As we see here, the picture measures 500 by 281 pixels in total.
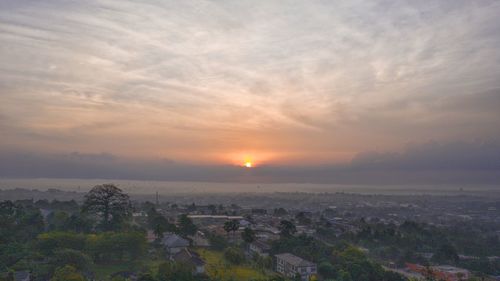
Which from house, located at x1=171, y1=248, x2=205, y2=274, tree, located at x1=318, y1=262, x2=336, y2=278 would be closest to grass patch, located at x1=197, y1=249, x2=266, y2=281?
house, located at x1=171, y1=248, x2=205, y2=274

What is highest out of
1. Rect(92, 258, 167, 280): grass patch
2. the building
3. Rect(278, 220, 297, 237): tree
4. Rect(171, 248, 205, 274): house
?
Rect(278, 220, 297, 237): tree

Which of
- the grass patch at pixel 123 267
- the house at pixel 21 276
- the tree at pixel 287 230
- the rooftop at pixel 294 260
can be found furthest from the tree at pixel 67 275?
the tree at pixel 287 230

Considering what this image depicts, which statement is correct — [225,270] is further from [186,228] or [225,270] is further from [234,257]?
[186,228]

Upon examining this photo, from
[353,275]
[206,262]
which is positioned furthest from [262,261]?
[353,275]

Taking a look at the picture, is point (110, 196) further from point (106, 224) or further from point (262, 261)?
point (262, 261)

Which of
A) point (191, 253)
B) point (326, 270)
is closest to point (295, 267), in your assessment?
point (326, 270)

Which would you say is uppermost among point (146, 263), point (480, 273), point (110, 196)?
point (110, 196)

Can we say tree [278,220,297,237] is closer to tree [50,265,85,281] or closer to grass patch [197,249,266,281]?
grass patch [197,249,266,281]
